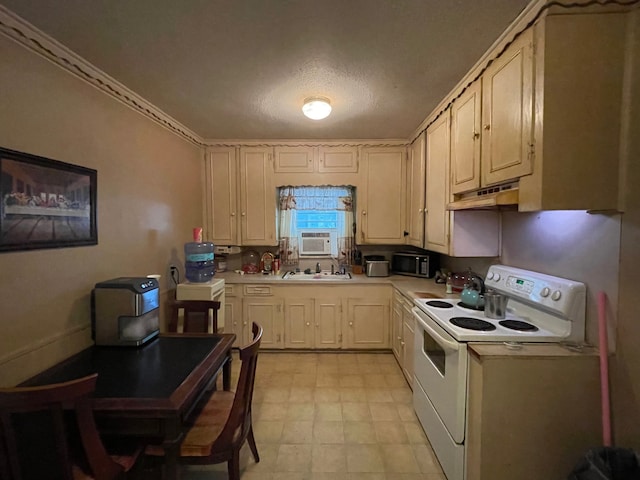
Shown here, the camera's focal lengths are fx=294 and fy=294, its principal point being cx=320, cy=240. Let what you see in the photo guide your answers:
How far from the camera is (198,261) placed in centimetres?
295

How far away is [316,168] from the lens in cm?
357

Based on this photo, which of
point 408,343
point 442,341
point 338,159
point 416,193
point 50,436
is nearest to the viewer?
point 50,436

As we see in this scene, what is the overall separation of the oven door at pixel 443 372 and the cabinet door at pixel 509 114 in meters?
0.96

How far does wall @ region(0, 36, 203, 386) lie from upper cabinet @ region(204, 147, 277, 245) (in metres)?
0.85

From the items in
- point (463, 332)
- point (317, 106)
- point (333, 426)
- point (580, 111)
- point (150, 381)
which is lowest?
point (333, 426)

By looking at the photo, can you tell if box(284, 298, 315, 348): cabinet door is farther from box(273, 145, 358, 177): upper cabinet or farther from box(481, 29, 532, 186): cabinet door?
box(481, 29, 532, 186): cabinet door

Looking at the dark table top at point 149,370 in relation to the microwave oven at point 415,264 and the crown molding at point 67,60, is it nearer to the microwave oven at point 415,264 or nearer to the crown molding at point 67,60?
the crown molding at point 67,60

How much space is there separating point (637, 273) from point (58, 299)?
2880mm

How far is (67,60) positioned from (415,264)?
3.38 metres

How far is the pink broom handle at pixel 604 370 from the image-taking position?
133cm

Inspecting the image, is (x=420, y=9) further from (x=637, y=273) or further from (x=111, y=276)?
(x=111, y=276)

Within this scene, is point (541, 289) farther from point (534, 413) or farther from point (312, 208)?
point (312, 208)

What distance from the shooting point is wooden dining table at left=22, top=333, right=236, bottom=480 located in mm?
1193

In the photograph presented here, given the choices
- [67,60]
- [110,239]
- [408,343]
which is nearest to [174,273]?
[110,239]
